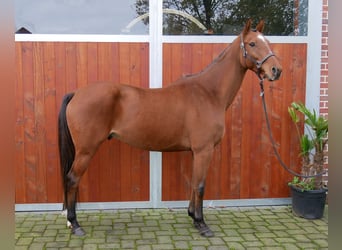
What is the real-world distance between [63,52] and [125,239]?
2119 mm

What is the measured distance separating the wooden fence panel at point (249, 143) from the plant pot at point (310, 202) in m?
0.44

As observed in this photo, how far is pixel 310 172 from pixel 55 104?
2976 mm

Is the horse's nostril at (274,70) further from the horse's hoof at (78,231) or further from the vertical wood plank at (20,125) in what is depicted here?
the vertical wood plank at (20,125)

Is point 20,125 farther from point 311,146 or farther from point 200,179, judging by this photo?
point 311,146

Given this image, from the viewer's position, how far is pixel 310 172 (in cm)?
385

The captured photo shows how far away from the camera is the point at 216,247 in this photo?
3.05 metres

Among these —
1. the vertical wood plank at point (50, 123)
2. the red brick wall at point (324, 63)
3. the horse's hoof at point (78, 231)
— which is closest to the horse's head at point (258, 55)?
the red brick wall at point (324, 63)

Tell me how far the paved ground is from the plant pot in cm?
8

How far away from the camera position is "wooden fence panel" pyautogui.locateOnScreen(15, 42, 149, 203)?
12.4 ft

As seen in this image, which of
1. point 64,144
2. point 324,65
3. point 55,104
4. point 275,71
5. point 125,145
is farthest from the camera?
point 324,65

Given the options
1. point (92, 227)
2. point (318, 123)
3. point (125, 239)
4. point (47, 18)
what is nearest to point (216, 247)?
point (125, 239)

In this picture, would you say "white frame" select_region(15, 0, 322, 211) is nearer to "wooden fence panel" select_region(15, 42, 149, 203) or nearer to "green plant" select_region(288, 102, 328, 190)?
"wooden fence panel" select_region(15, 42, 149, 203)

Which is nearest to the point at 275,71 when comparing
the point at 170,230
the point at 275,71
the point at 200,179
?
the point at 275,71

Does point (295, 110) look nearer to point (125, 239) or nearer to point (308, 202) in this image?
point (308, 202)
